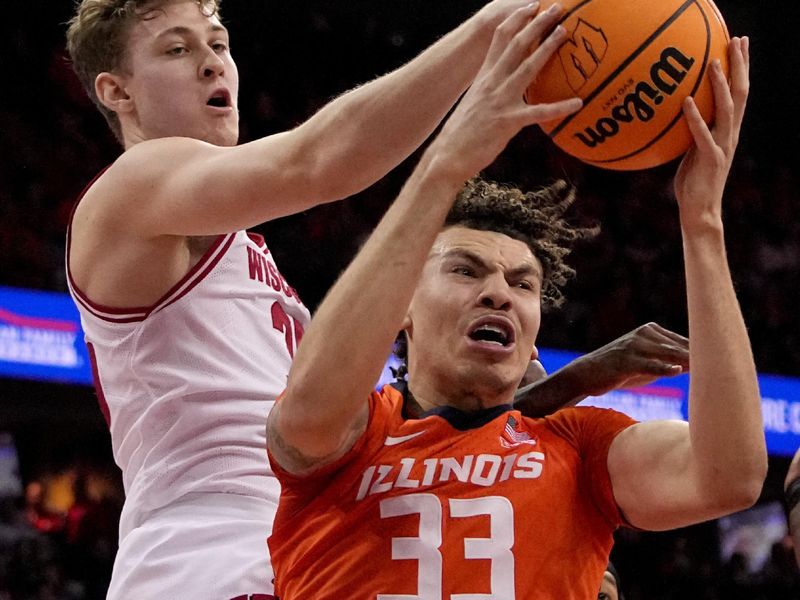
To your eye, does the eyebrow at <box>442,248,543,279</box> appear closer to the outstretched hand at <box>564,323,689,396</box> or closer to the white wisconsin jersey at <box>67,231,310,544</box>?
the outstretched hand at <box>564,323,689,396</box>

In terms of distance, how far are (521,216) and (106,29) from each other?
1138 mm

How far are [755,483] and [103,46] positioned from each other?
190 centimetres

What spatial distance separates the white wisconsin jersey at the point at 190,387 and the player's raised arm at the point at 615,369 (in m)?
0.73

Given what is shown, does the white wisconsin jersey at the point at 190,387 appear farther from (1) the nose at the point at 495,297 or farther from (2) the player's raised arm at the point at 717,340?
(2) the player's raised arm at the point at 717,340

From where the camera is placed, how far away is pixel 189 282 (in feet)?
9.43

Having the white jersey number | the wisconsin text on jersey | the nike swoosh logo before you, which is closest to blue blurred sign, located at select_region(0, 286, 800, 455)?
the wisconsin text on jersey

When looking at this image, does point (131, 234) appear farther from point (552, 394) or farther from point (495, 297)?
point (552, 394)

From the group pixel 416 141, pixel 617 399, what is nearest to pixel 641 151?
pixel 416 141

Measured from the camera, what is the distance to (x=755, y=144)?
16156 mm

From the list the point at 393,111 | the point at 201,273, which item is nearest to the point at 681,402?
the point at 201,273

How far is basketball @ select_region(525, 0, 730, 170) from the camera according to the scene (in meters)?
2.22

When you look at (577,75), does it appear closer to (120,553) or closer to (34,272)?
(120,553)

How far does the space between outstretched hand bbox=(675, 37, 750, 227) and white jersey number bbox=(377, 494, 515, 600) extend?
2.29ft

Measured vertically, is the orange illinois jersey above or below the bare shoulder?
below
